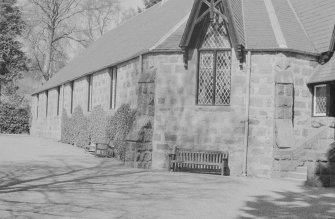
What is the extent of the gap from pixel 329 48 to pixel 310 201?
7.53m

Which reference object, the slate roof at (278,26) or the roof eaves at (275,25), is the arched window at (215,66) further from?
the roof eaves at (275,25)

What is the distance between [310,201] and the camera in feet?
33.9

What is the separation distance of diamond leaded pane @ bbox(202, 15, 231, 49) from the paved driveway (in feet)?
16.6

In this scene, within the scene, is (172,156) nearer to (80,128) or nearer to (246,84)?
(246,84)

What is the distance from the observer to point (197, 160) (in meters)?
15.8

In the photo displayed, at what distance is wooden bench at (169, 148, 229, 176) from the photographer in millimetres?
15438

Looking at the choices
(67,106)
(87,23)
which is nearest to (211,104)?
(67,106)

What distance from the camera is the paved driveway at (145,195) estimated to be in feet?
27.6

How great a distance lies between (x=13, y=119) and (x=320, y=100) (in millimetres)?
33580

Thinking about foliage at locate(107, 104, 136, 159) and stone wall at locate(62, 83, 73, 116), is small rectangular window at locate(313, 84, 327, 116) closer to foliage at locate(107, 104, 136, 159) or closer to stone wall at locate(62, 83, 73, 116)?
foliage at locate(107, 104, 136, 159)

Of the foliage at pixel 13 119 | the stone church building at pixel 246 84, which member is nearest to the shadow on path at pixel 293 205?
the stone church building at pixel 246 84

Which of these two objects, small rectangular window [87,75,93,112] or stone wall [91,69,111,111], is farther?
small rectangular window [87,75,93,112]

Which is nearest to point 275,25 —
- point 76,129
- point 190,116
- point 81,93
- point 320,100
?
point 320,100

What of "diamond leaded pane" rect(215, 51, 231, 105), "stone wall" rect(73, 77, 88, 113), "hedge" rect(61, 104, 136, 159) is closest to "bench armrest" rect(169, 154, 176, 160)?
"diamond leaded pane" rect(215, 51, 231, 105)
